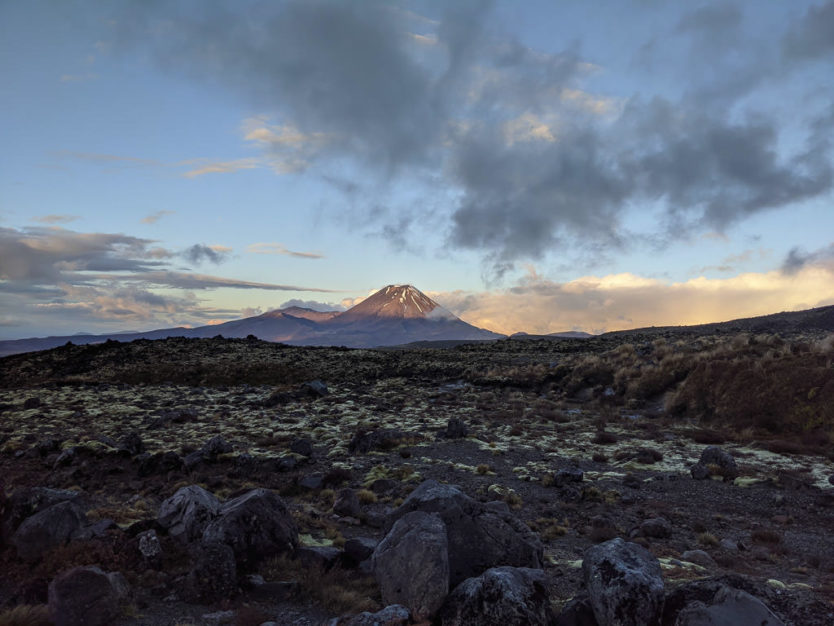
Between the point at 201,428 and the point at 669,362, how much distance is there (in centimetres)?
Result: 3100

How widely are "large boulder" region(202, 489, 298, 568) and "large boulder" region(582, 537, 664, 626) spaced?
21.1 ft

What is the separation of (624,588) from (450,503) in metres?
3.65

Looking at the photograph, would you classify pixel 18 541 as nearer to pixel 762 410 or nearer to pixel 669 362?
pixel 762 410

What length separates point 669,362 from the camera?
31.6 metres

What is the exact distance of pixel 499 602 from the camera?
22.0ft

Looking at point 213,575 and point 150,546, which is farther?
point 150,546

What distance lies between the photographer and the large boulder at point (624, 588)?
250 inches

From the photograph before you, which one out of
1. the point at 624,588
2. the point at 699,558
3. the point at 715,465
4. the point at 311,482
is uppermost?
the point at 624,588

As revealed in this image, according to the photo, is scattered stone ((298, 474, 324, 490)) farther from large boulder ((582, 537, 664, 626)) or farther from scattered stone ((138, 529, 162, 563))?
large boulder ((582, 537, 664, 626))

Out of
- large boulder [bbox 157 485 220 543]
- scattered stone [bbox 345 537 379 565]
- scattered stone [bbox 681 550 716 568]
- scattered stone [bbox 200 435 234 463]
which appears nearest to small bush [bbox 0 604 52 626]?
large boulder [bbox 157 485 220 543]

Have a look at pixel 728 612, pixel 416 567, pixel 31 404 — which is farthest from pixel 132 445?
pixel 728 612

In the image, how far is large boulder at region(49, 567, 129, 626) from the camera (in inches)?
291

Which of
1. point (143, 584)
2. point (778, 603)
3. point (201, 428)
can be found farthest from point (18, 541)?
point (201, 428)

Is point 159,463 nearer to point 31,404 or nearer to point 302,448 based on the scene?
point 302,448
